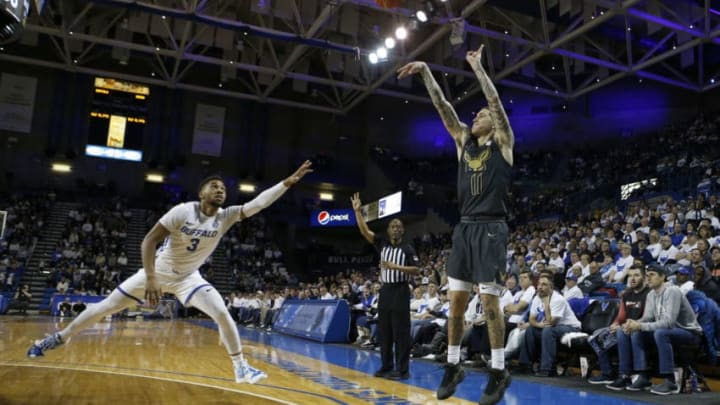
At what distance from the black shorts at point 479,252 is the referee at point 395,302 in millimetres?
2554

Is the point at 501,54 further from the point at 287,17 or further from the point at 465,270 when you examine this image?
the point at 465,270

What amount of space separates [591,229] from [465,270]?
1099 cm

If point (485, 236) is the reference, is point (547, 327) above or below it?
below

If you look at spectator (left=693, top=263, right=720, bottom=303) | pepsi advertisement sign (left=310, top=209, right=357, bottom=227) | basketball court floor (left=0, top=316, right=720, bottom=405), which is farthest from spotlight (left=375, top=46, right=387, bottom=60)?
pepsi advertisement sign (left=310, top=209, right=357, bottom=227)

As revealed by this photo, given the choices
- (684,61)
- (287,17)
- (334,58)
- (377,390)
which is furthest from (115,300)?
(684,61)

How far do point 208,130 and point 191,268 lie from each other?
25.2 m

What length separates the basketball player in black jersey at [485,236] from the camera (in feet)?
12.1

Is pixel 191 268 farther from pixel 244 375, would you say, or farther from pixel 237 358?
pixel 244 375

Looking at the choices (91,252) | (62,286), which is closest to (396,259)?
(62,286)

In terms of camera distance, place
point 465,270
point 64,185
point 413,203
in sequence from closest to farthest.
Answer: point 465,270 → point 413,203 → point 64,185

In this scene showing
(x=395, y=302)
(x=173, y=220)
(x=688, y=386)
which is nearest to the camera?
(x=173, y=220)

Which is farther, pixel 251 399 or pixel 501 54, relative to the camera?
pixel 501 54

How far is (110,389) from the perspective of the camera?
458cm

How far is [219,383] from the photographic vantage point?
17.0 ft
